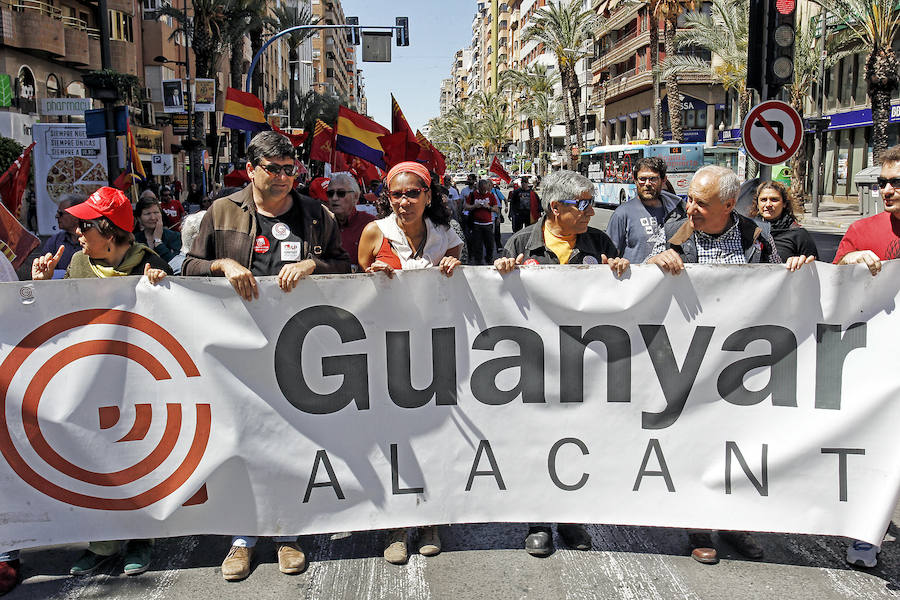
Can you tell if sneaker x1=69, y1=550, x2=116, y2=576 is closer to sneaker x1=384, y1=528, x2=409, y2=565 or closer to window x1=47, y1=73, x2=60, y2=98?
sneaker x1=384, y1=528, x2=409, y2=565

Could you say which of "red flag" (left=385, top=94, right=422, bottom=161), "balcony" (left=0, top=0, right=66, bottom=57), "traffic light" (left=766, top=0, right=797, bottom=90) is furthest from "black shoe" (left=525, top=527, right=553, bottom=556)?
"balcony" (left=0, top=0, right=66, bottom=57)

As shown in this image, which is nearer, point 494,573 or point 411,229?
point 494,573

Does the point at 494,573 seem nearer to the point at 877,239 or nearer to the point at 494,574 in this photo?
the point at 494,574

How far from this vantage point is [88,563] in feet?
12.9

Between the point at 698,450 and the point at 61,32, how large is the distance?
102 feet

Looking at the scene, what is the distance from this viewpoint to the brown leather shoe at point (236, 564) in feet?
12.5

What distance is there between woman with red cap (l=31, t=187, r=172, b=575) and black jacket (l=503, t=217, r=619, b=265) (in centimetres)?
175

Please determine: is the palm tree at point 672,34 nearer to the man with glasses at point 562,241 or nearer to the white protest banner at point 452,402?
the man with glasses at point 562,241

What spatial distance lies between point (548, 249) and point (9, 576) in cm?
292

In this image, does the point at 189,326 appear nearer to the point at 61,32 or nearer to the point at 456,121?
the point at 61,32

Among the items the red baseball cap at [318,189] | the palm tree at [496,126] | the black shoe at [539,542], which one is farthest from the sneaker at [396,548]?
the palm tree at [496,126]

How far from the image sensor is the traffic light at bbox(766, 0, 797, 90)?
8922mm

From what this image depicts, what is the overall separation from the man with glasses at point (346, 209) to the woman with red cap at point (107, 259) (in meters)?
2.82

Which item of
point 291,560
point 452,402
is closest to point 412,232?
point 452,402
